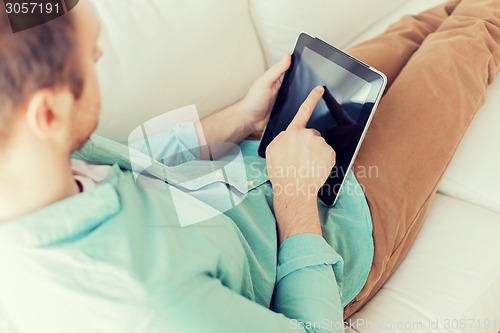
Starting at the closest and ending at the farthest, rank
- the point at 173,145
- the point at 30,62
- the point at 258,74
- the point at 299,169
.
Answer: the point at 30,62 → the point at 299,169 → the point at 173,145 → the point at 258,74

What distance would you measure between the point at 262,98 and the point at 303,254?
A: 1.21 ft

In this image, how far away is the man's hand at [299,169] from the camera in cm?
74

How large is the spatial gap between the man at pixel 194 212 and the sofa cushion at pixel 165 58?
0.08 meters

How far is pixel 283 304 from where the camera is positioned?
669 millimetres

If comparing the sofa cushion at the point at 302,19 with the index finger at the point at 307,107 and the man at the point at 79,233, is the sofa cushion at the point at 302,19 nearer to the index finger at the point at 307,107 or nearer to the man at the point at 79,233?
the index finger at the point at 307,107

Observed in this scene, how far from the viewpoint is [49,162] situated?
1.58ft

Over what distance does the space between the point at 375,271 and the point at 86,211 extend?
495 millimetres

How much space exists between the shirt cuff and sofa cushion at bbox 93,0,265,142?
404mm

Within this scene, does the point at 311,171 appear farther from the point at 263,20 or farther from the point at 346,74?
the point at 263,20

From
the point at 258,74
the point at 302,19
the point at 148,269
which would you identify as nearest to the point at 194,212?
the point at 148,269

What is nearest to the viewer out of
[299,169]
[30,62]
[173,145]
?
[30,62]

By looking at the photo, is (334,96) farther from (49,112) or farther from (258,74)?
(49,112)

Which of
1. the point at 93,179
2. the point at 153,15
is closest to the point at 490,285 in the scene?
the point at 93,179

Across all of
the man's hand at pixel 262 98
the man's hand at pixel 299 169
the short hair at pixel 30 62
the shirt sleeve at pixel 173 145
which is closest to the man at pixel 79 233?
the short hair at pixel 30 62
